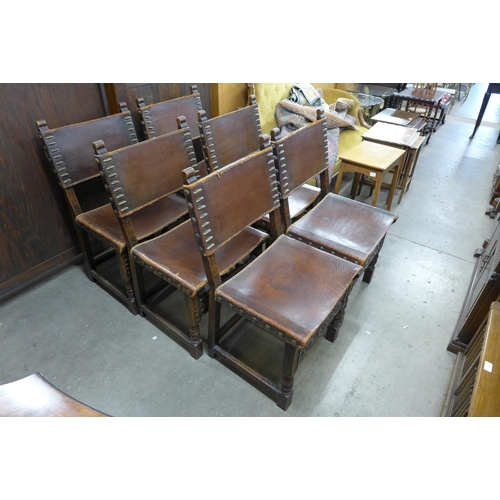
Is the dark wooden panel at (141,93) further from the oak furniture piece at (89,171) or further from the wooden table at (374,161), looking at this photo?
the wooden table at (374,161)

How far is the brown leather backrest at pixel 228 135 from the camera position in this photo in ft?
6.22

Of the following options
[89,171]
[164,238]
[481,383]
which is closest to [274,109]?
[89,171]

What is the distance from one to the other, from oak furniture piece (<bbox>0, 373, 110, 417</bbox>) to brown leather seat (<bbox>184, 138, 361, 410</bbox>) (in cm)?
65

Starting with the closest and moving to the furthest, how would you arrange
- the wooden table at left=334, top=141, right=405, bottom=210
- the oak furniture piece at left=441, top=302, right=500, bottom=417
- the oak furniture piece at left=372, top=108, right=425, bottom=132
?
1. the oak furniture piece at left=441, top=302, right=500, bottom=417
2. the wooden table at left=334, top=141, right=405, bottom=210
3. the oak furniture piece at left=372, top=108, right=425, bottom=132

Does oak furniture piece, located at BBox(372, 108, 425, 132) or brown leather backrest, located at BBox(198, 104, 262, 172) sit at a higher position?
brown leather backrest, located at BBox(198, 104, 262, 172)

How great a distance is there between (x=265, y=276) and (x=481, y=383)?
0.77m

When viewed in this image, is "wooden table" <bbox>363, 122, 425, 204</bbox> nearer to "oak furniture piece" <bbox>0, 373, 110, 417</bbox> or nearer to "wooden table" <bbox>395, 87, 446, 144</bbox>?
"wooden table" <bbox>395, 87, 446, 144</bbox>

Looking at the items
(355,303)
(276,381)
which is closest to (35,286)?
(276,381)

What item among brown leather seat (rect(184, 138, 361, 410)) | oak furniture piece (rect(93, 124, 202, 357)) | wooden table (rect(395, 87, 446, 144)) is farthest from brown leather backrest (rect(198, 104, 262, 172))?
wooden table (rect(395, 87, 446, 144))

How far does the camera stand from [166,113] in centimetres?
215

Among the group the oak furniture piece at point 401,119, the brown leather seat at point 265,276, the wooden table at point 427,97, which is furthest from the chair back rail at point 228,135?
the wooden table at point 427,97

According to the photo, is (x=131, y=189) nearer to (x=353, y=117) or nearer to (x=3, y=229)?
(x=3, y=229)

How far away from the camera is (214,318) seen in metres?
1.49

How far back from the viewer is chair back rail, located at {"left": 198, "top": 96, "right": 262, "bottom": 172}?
6.20 ft
